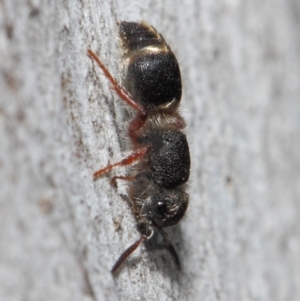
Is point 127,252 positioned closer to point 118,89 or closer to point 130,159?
point 130,159

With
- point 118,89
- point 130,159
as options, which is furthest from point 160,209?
point 118,89

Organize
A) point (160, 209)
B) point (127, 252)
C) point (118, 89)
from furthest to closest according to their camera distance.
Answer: point (160, 209), point (118, 89), point (127, 252)

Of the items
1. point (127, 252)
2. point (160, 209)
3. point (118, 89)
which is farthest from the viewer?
point (160, 209)

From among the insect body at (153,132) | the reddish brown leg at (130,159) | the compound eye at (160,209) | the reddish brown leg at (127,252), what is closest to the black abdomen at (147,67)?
the insect body at (153,132)

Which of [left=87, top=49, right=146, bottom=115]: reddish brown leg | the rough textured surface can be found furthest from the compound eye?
[left=87, top=49, right=146, bottom=115]: reddish brown leg

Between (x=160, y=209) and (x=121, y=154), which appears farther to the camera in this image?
(x=160, y=209)

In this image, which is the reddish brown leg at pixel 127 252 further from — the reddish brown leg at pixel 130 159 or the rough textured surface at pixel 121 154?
the reddish brown leg at pixel 130 159

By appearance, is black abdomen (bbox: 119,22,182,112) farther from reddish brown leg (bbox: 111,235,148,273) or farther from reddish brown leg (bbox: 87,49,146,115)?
reddish brown leg (bbox: 111,235,148,273)
